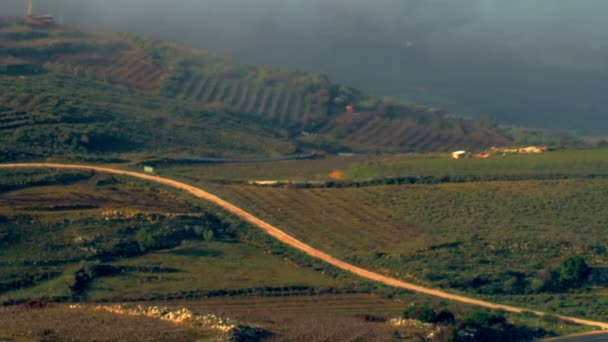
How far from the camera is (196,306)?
4616cm

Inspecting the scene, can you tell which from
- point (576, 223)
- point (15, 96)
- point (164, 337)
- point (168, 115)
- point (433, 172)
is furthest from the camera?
point (168, 115)

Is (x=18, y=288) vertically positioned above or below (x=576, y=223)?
below

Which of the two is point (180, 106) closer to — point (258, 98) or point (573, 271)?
point (258, 98)

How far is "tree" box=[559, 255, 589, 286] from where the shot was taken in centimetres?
5412

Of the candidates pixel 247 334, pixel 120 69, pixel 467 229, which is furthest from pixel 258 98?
pixel 247 334

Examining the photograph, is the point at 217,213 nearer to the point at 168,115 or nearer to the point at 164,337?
the point at 164,337

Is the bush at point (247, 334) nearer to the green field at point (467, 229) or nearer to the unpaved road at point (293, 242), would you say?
the unpaved road at point (293, 242)

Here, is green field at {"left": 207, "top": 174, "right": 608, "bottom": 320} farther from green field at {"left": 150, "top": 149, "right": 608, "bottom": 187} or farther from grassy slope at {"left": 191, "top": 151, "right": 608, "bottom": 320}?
green field at {"left": 150, "top": 149, "right": 608, "bottom": 187}

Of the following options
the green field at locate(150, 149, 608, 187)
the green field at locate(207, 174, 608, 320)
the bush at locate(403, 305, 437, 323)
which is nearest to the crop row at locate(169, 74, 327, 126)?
the green field at locate(150, 149, 608, 187)

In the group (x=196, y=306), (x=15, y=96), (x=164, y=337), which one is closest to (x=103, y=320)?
(x=164, y=337)

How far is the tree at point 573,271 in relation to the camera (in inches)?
2131

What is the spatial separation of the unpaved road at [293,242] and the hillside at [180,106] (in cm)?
809

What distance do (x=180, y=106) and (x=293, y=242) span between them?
144ft

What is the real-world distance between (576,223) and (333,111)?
5456 cm
